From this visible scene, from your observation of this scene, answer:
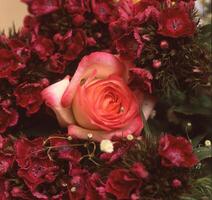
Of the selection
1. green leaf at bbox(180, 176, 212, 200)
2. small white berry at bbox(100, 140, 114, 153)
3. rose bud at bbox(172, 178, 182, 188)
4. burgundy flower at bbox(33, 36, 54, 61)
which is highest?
burgundy flower at bbox(33, 36, 54, 61)

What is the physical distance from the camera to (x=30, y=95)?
2.45 feet

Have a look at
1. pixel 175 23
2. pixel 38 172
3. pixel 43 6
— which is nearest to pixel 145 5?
pixel 175 23

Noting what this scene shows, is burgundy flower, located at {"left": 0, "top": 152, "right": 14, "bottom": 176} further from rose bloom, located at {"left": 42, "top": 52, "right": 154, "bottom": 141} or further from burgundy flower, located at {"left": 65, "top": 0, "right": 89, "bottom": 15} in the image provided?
burgundy flower, located at {"left": 65, "top": 0, "right": 89, "bottom": 15}

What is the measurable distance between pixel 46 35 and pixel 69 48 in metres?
0.05

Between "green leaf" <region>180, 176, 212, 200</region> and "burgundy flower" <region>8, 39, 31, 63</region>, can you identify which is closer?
"green leaf" <region>180, 176, 212, 200</region>

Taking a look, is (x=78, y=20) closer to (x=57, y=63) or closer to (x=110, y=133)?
(x=57, y=63)

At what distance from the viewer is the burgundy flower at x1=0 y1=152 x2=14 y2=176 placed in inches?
27.0

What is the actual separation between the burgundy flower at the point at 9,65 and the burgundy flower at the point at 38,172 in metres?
0.12

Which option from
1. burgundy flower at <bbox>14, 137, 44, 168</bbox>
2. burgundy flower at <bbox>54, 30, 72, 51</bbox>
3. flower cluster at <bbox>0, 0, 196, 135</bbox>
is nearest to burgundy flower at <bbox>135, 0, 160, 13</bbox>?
flower cluster at <bbox>0, 0, 196, 135</bbox>

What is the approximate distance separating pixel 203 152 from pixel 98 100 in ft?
0.48

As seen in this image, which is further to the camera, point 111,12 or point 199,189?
point 111,12

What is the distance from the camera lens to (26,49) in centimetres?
76

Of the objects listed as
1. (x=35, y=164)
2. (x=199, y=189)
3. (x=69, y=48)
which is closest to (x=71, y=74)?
(x=69, y=48)

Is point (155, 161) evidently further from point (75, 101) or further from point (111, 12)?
point (111, 12)
